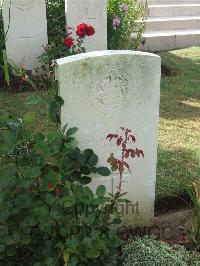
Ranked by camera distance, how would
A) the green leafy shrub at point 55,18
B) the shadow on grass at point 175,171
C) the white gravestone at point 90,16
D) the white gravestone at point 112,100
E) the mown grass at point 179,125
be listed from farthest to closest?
the green leafy shrub at point 55,18, the white gravestone at point 90,16, the mown grass at point 179,125, the shadow on grass at point 175,171, the white gravestone at point 112,100

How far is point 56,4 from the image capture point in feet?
20.7

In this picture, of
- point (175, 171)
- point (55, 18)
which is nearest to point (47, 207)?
point (175, 171)

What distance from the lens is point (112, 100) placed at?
2391 mm

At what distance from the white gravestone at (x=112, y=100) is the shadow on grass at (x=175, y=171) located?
24.2 inches

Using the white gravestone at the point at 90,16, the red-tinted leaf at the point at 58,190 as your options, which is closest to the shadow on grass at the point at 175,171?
the red-tinted leaf at the point at 58,190

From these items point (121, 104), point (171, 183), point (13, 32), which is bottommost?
point (171, 183)

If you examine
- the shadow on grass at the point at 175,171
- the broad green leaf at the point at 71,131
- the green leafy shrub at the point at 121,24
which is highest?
the green leafy shrub at the point at 121,24

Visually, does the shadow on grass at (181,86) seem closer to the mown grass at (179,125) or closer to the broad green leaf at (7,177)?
the mown grass at (179,125)

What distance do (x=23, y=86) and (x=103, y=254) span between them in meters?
3.69

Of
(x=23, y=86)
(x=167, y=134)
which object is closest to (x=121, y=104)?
(x=167, y=134)

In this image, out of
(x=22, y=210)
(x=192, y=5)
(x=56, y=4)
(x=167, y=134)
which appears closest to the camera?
(x=22, y=210)

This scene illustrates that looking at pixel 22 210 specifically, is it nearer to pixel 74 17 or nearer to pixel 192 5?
pixel 74 17

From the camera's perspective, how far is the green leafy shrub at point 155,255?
2.33 metres

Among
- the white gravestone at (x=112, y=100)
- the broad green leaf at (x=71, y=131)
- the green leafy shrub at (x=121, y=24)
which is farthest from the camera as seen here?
the green leafy shrub at (x=121, y=24)
